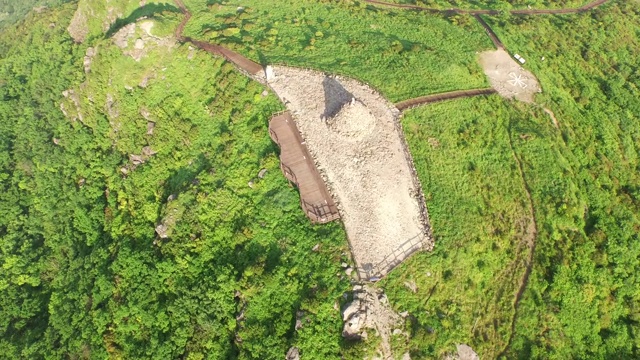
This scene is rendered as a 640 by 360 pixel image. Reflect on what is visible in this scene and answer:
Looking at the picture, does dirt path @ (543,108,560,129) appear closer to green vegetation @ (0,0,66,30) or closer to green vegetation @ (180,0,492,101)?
green vegetation @ (180,0,492,101)

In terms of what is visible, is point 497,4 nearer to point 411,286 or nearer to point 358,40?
point 358,40

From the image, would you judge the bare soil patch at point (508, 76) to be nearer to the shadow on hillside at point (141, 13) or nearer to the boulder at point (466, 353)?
the boulder at point (466, 353)

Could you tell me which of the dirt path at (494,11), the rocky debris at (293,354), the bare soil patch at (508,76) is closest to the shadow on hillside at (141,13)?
the dirt path at (494,11)

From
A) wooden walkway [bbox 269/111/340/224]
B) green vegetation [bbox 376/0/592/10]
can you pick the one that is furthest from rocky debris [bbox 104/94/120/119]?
green vegetation [bbox 376/0/592/10]

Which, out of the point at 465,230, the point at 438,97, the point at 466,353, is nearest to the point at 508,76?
the point at 438,97

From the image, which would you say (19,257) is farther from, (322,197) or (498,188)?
(498,188)

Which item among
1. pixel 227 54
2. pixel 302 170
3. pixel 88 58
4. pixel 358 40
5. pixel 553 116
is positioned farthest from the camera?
pixel 88 58
